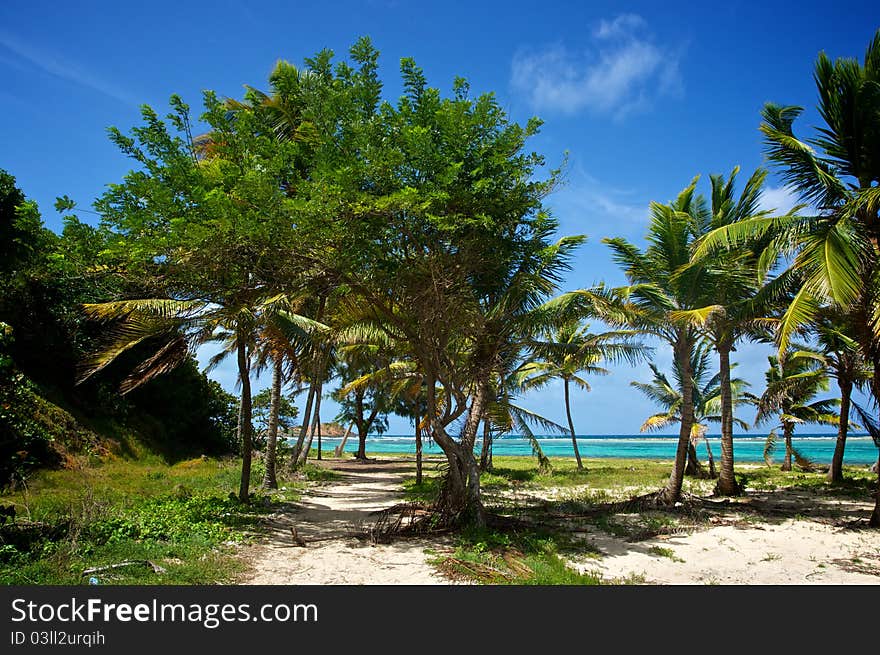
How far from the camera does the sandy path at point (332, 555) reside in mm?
6199

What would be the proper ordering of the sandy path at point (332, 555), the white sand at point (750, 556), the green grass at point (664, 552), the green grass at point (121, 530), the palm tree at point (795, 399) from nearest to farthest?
1. the green grass at point (121, 530)
2. the sandy path at point (332, 555)
3. the white sand at point (750, 556)
4. the green grass at point (664, 552)
5. the palm tree at point (795, 399)

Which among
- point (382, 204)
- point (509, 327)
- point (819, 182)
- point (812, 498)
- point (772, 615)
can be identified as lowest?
point (812, 498)

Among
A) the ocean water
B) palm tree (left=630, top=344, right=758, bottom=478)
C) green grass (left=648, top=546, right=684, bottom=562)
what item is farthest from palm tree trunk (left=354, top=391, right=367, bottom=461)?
green grass (left=648, top=546, right=684, bottom=562)

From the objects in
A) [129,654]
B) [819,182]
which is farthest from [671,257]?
[129,654]

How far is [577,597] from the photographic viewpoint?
512 centimetres

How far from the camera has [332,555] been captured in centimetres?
743

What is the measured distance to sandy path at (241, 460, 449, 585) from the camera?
6.20 meters

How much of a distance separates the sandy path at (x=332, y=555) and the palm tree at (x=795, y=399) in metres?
16.5

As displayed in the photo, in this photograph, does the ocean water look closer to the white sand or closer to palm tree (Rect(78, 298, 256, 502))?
the white sand

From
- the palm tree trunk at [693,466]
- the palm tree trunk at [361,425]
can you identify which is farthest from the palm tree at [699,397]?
the palm tree trunk at [361,425]

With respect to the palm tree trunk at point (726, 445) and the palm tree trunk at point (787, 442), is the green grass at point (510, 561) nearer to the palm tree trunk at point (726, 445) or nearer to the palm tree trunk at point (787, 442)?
the palm tree trunk at point (726, 445)

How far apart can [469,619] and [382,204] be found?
536 cm

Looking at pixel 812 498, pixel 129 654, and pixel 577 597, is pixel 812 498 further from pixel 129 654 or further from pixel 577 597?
pixel 129 654

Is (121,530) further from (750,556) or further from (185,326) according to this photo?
(750,556)
